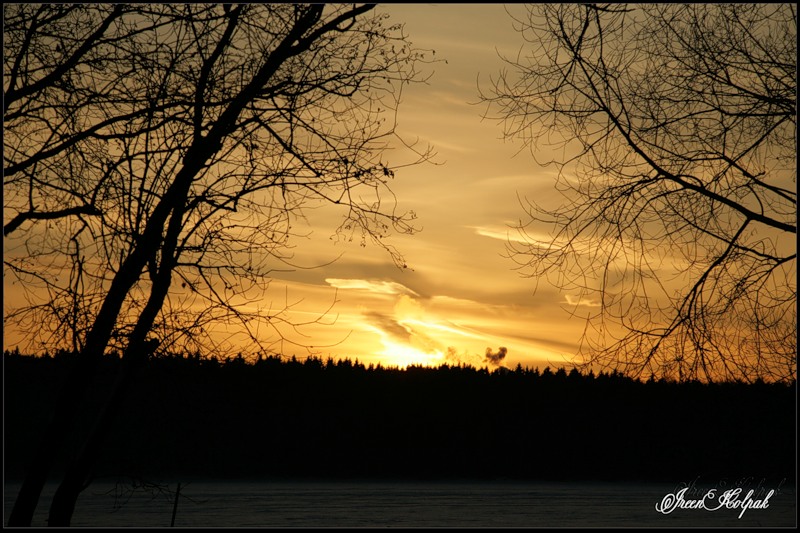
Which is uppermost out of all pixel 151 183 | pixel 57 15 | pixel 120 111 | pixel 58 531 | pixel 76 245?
pixel 57 15

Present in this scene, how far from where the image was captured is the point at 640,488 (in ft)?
282

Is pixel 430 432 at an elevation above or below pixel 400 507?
above

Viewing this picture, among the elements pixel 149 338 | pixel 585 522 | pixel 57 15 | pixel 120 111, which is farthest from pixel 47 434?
pixel 585 522

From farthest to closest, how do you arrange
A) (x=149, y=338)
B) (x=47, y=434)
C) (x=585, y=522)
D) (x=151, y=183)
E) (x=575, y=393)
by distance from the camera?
(x=575, y=393) < (x=585, y=522) < (x=149, y=338) < (x=151, y=183) < (x=47, y=434)

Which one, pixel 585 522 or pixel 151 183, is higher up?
pixel 151 183

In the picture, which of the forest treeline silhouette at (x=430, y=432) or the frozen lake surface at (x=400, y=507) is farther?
the forest treeline silhouette at (x=430, y=432)

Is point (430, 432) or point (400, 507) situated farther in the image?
point (430, 432)

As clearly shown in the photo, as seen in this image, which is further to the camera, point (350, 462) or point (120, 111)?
point (350, 462)

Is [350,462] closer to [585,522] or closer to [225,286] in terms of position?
[585,522]

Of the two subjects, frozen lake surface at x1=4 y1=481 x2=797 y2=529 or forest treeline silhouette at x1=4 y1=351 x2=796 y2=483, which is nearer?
frozen lake surface at x1=4 y1=481 x2=797 y2=529

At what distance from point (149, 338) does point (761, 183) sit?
5.32 m

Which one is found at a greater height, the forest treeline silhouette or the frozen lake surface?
the forest treeline silhouette

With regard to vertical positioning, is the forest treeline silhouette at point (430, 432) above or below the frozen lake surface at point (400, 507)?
above

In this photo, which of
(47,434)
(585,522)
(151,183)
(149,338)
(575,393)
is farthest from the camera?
(575,393)
